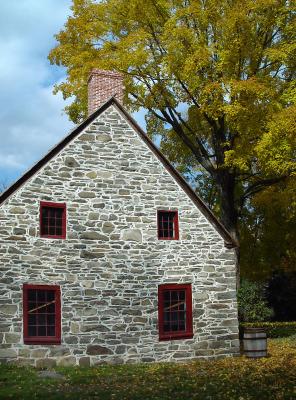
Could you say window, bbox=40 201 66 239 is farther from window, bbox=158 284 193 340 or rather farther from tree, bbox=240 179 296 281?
tree, bbox=240 179 296 281

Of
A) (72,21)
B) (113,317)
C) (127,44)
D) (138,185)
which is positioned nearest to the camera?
(113,317)

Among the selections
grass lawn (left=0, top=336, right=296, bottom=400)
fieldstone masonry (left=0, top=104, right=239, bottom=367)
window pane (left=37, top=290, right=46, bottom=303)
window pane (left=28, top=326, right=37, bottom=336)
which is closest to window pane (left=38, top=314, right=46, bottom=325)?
window pane (left=28, top=326, right=37, bottom=336)

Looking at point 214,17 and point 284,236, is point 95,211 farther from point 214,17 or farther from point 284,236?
point 284,236

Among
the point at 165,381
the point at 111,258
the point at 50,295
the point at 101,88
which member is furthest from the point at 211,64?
the point at 165,381

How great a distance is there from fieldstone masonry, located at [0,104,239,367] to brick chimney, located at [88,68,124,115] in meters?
0.81

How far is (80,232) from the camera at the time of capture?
1530 cm

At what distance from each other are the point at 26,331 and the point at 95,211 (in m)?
3.75

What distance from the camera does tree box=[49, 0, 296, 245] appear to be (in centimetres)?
1831

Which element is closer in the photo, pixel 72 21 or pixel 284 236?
pixel 72 21

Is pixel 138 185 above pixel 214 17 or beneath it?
beneath

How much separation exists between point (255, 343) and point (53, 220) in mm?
6743

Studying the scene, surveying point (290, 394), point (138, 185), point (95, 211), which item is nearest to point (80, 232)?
point (95, 211)

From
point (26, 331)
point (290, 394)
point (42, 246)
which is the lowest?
point (290, 394)

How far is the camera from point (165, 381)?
479 inches
